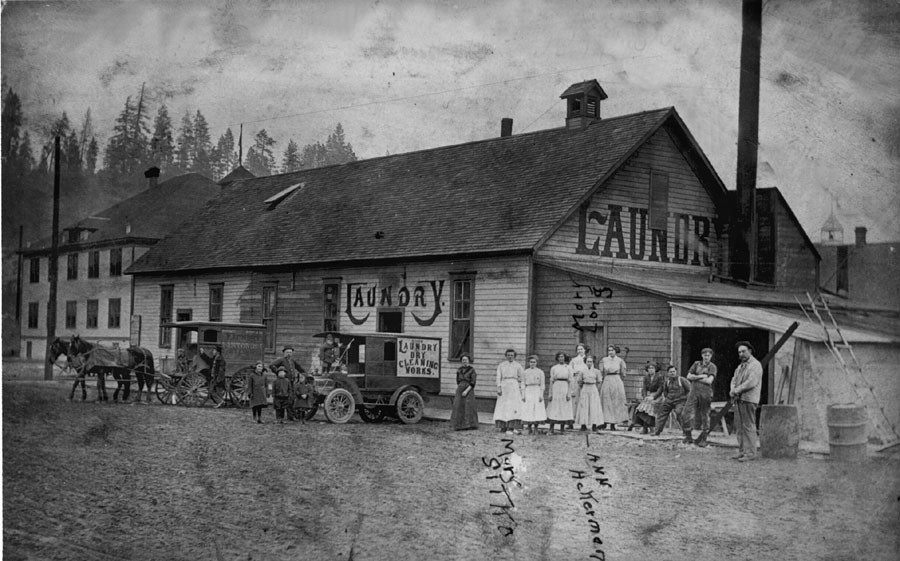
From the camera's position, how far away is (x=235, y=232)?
1102 cm

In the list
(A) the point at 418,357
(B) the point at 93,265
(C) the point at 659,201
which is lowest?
(A) the point at 418,357

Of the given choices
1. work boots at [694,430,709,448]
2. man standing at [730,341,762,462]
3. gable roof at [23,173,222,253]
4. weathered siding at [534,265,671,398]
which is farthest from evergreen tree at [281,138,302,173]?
work boots at [694,430,709,448]

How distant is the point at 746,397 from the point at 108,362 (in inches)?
298

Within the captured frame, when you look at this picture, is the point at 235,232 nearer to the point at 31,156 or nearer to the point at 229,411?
the point at 31,156

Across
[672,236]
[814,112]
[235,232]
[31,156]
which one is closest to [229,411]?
[235,232]

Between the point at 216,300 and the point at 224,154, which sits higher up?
the point at 224,154

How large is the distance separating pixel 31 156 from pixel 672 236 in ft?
23.4

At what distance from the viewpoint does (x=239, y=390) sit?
14.2 m

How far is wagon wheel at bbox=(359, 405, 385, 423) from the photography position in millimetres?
13852

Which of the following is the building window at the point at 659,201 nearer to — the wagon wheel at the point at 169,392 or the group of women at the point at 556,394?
the group of women at the point at 556,394

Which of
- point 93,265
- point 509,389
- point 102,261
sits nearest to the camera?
point 93,265

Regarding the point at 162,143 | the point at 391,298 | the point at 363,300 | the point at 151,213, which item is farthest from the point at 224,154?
the point at 391,298

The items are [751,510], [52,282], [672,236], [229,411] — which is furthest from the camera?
[229,411]

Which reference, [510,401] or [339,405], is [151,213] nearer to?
[339,405]
